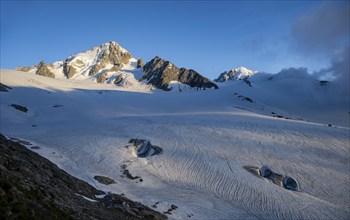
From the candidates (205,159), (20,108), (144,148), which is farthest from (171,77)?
(205,159)

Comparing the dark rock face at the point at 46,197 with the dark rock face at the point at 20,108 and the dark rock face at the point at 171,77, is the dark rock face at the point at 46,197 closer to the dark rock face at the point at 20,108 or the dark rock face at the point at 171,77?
the dark rock face at the point at 20,108

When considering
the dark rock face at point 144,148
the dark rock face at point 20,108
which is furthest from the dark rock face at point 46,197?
the dark rock face at point 20,108

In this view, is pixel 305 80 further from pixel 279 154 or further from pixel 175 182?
pixel 175 182

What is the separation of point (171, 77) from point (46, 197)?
164945 millimetres

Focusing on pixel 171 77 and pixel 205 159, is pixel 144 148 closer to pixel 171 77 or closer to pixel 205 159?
pixel 205 159

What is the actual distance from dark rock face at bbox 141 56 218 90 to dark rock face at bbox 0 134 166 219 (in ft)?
471

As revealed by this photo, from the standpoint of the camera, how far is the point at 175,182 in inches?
1697

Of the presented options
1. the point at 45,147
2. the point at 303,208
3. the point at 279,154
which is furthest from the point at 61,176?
the point at 279,154

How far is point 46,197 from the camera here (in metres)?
21.2

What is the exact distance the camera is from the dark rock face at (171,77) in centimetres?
17612

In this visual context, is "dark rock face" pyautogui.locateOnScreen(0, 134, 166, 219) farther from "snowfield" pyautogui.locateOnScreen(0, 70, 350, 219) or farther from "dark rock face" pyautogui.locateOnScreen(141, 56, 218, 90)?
"dark rock face" pyautogui.locateOnScreen(141, 56, 218, 90)

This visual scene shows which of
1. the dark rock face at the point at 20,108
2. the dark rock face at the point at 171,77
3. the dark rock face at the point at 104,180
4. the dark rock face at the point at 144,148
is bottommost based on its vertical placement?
the dark rock face at the point at 104,180

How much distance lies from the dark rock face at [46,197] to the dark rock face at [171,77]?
144 metres

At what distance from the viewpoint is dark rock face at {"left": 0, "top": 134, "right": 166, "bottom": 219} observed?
1634cm
